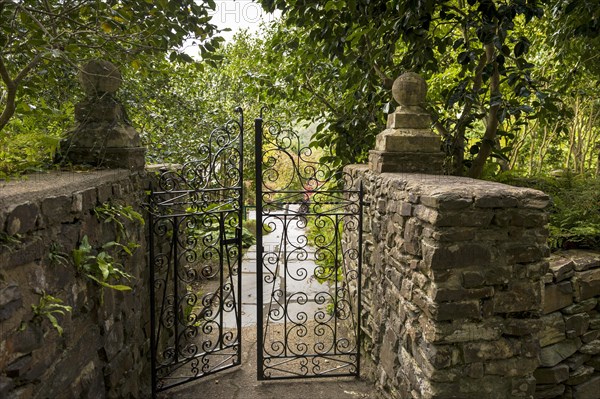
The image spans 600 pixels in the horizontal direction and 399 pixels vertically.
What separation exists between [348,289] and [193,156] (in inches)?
131

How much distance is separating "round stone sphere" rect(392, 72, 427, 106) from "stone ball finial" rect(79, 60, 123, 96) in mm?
2263

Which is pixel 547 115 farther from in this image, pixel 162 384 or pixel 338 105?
pixel 162 384

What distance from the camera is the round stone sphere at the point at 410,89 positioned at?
10.6 feet

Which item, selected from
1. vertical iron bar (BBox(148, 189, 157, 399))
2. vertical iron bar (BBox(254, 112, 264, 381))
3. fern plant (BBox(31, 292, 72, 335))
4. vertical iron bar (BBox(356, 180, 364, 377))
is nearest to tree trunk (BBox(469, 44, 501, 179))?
vertical iron bar (BBox(356, 180, 364, 377))

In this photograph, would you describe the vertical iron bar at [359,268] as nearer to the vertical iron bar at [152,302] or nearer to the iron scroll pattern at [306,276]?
the iron scroll pattern at [306,276]

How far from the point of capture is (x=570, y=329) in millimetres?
3121

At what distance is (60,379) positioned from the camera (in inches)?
72.6

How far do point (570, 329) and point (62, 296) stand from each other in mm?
3591

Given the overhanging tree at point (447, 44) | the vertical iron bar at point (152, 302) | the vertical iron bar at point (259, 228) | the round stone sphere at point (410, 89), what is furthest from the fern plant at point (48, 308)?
the overhanging tree at point (447, 44)

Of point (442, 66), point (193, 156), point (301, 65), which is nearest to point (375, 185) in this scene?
point (301, 65)

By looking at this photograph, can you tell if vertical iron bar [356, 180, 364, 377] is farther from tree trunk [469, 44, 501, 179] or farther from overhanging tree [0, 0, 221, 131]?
overhanging tree [0, 0, 221, 131]

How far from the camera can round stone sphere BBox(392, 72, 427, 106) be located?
325cm

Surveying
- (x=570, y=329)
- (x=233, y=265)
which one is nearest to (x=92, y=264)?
(x=233, y=265)

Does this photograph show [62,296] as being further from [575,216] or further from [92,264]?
[575,216]
